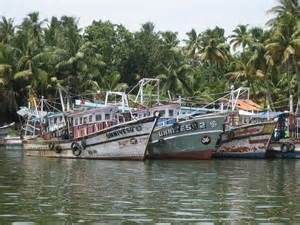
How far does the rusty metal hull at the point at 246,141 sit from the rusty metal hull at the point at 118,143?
24.0 feet

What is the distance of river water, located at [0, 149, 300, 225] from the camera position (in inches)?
612

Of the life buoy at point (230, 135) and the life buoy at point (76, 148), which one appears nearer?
the life buoy at point (76, 148)

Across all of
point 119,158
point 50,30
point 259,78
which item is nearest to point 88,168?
point 119,158

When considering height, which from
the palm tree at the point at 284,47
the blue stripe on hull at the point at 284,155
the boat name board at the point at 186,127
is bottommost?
the blue stripe on hull at the point at 284,155

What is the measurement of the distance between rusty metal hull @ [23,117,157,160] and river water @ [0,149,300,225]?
5358 millimetres

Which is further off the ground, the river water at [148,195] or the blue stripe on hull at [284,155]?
the blue stripe on hull at [284,155]

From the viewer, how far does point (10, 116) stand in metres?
69.5

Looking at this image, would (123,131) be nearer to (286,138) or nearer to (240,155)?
(240,155)

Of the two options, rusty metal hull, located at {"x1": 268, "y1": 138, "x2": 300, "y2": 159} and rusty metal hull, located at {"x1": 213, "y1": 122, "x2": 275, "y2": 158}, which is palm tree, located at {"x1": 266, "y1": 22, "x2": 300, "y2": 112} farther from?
rusty metal hull, located at {"x1": 213, "y1": 122, "x2": 275, "y2": 158}

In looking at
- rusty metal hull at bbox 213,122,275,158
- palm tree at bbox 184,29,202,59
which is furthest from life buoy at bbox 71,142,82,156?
palm tree at bbox 184,29,202,59

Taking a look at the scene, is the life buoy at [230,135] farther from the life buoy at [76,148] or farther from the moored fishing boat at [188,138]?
the life buoy at [76,148]

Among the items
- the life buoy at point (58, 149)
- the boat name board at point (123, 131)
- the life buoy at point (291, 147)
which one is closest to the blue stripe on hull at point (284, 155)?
the life buoy at point (291, 147)

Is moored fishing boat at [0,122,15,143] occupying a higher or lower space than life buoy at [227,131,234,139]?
higher

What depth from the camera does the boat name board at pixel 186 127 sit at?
128ft
